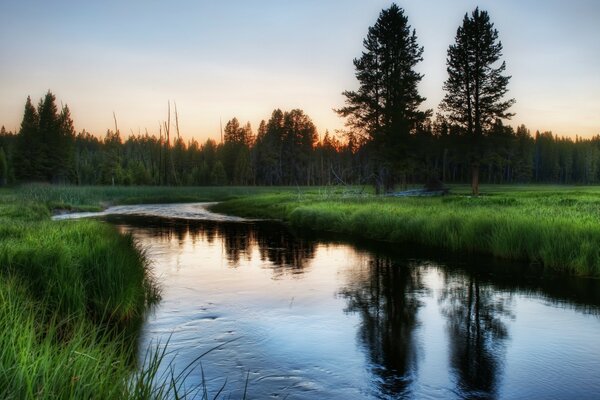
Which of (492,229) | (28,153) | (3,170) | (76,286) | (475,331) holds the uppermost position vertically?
(28,153)

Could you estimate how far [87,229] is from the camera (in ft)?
43.9

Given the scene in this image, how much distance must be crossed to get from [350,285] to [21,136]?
83622 mm

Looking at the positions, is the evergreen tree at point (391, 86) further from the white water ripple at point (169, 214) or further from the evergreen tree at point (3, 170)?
the evergreen tree at point (3, 170)

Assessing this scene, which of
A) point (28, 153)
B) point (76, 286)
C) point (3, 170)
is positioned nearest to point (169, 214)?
point (76, 286)

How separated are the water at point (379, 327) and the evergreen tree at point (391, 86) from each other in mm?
26189

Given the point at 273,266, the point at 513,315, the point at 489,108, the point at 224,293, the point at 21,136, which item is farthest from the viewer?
the point at 21,136

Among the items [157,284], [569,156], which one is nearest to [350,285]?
[157,284]

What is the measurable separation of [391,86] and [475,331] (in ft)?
119

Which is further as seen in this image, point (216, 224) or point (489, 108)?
point (489, 108)

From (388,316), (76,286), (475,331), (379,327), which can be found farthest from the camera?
(388,316)

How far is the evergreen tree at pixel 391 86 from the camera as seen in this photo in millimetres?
41969

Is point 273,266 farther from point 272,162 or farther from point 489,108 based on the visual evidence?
point 272,162

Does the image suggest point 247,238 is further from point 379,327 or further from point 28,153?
point 28,153

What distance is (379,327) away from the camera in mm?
9398
